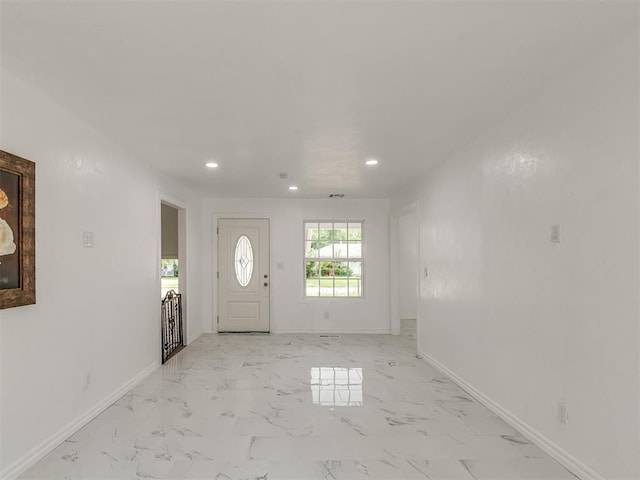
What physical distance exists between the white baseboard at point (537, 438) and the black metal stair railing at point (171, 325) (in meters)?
3.61

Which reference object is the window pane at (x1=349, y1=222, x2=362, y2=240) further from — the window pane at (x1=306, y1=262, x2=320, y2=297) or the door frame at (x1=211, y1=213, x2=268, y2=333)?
the door frame at (x1=211, y1=213, x2=268, y2=333)

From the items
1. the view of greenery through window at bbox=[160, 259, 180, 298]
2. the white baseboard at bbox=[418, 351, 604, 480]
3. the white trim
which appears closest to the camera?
the white baseboard at bbox=[418, 351, 604, 480]

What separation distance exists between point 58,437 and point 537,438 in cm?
326

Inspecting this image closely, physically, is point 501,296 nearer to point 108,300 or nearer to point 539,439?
point 539,439

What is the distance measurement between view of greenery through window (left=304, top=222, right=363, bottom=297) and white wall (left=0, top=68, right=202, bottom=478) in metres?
3.35

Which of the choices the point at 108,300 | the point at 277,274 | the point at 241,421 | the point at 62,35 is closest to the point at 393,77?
the point at 62,35

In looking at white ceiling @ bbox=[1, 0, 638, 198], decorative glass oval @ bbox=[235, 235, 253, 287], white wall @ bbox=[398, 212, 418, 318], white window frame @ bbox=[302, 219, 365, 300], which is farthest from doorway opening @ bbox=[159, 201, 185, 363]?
white wall @ bbox=[398, 212, 418, 318]

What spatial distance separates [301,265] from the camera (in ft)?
23.6

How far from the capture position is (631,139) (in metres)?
1.95

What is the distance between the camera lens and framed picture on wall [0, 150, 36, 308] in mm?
2311

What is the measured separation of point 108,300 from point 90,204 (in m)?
0.88

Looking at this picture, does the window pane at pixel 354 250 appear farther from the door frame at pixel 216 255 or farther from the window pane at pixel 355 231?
the door frame at pixel 216 255

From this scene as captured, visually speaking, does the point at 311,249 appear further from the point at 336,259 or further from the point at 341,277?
the point at 341,277

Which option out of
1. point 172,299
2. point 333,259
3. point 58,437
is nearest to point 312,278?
point 333,259
